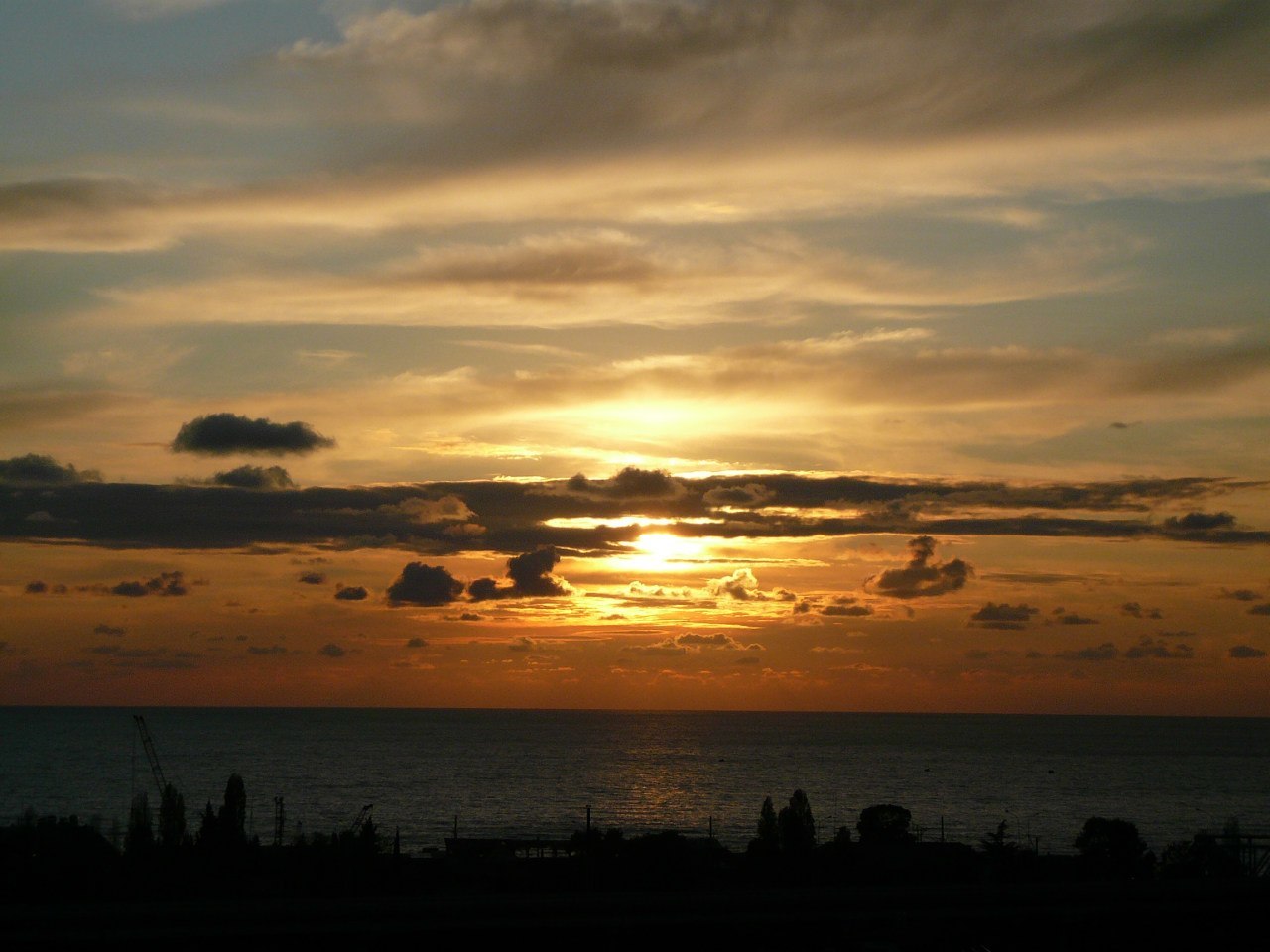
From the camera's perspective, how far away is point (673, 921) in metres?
29.2

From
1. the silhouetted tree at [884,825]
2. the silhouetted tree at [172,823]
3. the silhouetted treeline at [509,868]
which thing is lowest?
the silhouetted tree at [172,823]

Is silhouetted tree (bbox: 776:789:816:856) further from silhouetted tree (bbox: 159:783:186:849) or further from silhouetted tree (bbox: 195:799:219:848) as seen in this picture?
silhouetted tree (bbox: 159:783:186:849)

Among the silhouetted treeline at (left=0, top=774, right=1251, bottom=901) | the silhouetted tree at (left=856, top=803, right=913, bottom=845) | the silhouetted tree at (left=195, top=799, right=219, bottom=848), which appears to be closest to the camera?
the silhouetted treeline at (left=0, top=774, right=1251, bottom=901)

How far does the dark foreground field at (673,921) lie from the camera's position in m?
27.8

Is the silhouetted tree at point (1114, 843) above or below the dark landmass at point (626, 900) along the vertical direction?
below

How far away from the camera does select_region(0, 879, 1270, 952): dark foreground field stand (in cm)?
2778

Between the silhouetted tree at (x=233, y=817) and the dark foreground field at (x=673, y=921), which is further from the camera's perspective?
the silhouetted tree at (x=233, y=817)

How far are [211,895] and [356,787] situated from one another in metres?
150

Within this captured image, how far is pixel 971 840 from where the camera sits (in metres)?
116

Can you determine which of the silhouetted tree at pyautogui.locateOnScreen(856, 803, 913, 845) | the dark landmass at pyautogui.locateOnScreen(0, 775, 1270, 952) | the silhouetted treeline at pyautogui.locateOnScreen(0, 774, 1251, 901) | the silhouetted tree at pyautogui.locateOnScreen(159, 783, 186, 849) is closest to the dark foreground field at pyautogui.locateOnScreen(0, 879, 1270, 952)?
the dark landmass at pyautogui.locateOnScreen(0, 775, 1270, 952)

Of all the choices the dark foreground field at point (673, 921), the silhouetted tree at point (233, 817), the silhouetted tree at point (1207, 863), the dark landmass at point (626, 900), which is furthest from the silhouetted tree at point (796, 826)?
the silhouetted tree at point (233, 817)

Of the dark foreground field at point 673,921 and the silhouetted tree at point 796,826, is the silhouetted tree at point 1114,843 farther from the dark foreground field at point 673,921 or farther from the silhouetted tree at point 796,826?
the dark foreground field at point 673,921

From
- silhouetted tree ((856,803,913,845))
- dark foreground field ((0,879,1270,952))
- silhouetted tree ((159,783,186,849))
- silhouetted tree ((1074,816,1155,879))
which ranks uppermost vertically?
dark foreground field ((0,879,1270,952))

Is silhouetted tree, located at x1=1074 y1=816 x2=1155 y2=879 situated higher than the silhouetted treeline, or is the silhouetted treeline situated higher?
the silhouetted treeline
